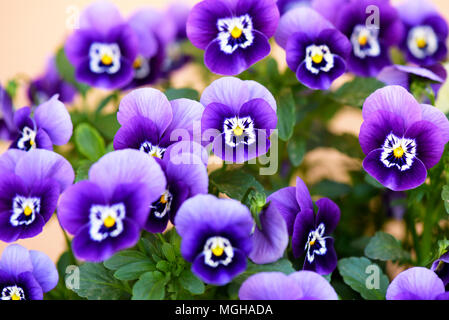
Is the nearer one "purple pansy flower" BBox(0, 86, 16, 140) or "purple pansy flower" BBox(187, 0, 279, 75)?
"purple pansy flower" BBox(187, 0, 279, 75)

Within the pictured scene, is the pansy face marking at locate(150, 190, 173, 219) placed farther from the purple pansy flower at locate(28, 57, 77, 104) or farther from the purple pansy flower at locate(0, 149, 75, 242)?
the purple pansy flower at locate(28, 57, 77, 104)

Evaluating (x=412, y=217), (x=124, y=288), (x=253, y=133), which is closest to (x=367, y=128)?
(x=253, y=133)

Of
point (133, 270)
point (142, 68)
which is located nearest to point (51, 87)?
point (142, 68)

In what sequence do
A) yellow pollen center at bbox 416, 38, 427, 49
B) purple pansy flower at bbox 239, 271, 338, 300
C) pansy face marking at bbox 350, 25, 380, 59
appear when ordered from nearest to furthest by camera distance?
purple pansy flower at bbox 239, 271, 338, 300 < pansy face marking at bbox 350, 25, 380, 59 < yellow pollen center at bbox 416, 38, 427, 49

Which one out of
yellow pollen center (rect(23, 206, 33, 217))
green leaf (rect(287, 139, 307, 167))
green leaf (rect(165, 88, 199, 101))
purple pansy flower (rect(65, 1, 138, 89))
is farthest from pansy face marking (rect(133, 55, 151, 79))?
yellow pollen center (rect(23, 206, 33, 217))

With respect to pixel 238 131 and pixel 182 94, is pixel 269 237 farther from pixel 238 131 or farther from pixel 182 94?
pixel 182 94

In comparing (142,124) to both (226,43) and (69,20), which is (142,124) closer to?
(226,43)

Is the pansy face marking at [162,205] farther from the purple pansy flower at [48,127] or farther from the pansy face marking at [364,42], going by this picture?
the pansy face marking at [364,42]
